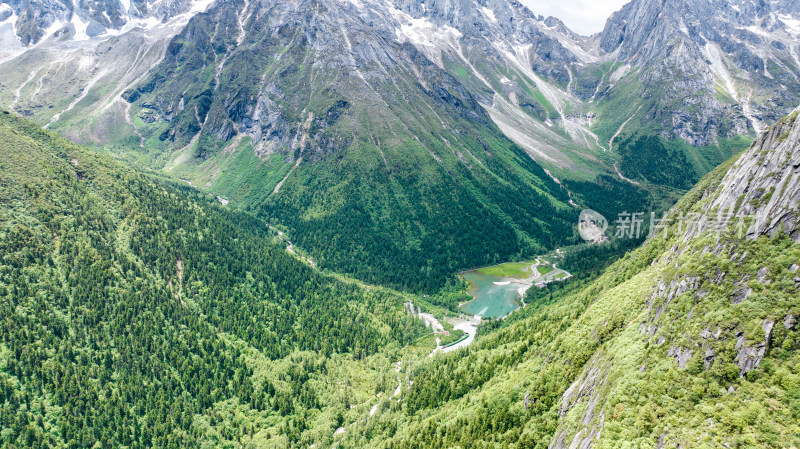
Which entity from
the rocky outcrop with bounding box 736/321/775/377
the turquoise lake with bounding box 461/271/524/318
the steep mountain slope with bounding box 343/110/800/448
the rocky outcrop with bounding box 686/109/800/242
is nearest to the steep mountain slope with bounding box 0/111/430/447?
the turquoise lake with bounding box 461/271/524/318

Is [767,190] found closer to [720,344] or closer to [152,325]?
[720,344]

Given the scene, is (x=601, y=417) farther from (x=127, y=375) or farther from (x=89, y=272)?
(x=89, y=272)

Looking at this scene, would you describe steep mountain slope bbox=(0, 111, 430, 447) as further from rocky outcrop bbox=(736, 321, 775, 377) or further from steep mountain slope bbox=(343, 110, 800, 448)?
rocky outcrop bbox=(736, 321, 775, 377)

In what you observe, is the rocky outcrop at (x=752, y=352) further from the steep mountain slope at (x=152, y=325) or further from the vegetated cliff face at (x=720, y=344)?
the steep mountain slope at (x=152, y=325)

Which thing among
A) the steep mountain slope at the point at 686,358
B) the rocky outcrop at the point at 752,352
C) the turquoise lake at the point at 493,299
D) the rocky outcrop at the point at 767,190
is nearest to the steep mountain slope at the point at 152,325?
the turquoise lake at the point at 493,299

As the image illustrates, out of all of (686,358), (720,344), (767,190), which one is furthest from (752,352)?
(767,190)
